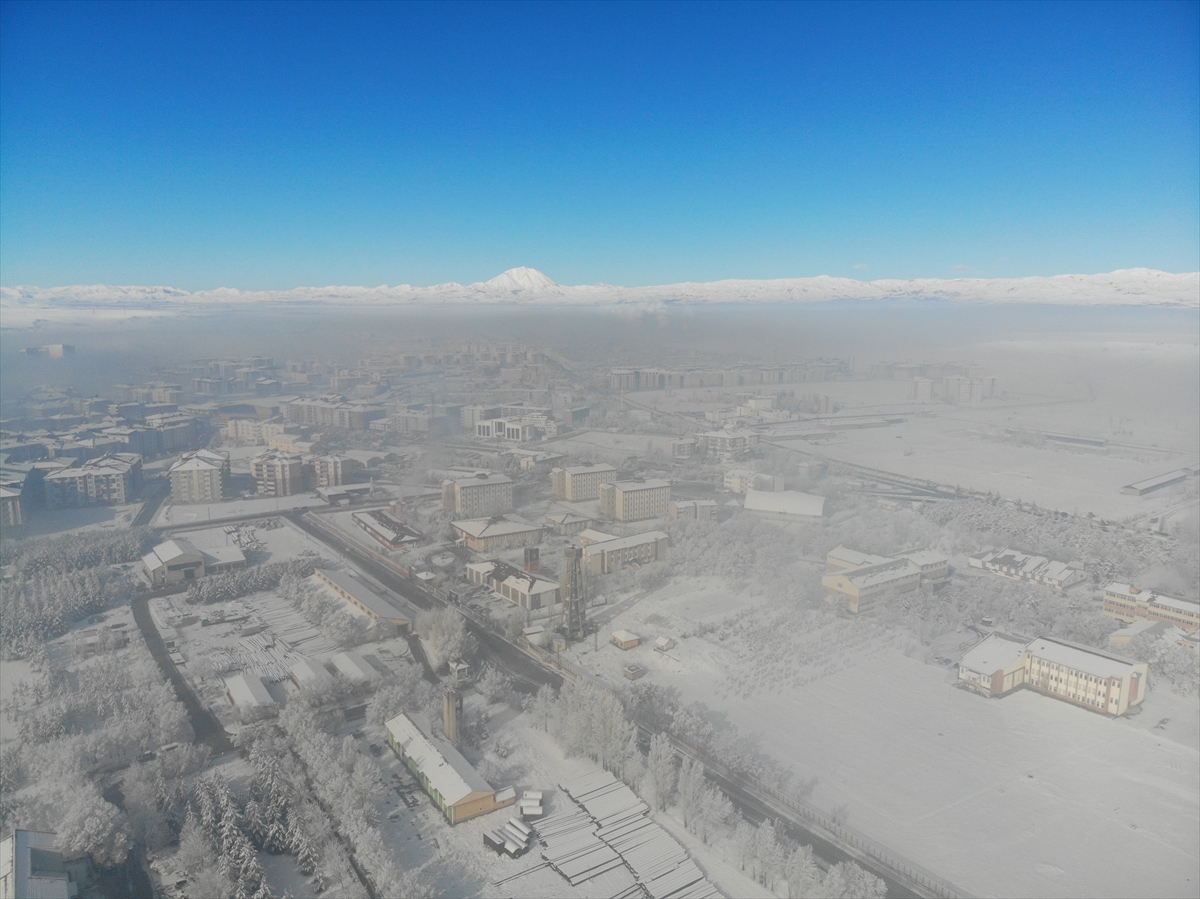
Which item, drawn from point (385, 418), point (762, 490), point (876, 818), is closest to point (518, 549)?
point (762, 490)

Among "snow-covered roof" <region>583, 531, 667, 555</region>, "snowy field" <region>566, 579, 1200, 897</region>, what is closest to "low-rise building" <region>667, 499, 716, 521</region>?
"snow-covered roof" <region>583, 531, 667, 555</region>

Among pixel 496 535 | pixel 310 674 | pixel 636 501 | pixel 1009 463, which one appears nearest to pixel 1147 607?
pixel 1009 463

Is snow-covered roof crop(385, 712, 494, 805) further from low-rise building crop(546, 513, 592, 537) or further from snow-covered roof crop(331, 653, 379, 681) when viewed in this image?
low-rise building crop(546, 513, 592, 537)

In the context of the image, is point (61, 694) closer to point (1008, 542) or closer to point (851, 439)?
point (1008, 542)

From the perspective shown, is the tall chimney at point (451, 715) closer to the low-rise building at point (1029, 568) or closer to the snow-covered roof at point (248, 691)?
the snow-covered roof at point (248, 691)

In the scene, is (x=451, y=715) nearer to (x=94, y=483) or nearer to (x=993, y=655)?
(x=993, y=655)

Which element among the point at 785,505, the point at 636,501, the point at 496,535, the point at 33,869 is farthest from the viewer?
the point at 636,501
